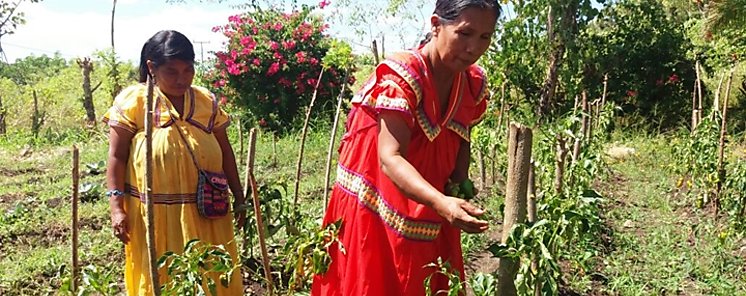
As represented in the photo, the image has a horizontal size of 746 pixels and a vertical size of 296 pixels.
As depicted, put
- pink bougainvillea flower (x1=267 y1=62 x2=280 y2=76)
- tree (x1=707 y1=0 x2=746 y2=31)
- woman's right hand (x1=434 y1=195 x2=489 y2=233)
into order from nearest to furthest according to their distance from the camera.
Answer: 1. woman's right hand (x1=434 y1=195 x2=489 y2=233)
2. tree (x1=707 y1=0 x2=746 y2=31)
3. pink bougainvillea flower (x1=267 y1=62 x2=280 y2=76)

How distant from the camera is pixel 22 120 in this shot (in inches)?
571

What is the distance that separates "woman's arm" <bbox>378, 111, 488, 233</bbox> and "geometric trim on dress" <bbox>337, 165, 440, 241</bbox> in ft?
0.62

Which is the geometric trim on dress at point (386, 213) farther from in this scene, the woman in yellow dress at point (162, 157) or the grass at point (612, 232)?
the woman in yellow dress at point (162, 157)

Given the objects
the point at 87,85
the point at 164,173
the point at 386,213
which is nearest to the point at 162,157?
the point at 164,173

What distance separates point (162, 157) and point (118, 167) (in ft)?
0.50

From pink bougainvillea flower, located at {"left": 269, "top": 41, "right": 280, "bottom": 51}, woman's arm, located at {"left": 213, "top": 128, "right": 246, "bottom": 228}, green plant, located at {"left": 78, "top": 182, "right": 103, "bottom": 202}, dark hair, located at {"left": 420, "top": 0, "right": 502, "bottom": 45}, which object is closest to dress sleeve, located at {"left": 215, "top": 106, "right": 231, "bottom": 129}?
woman's arm, located at {"left": 213, "top": 128, "right": 246, "bottom": 228}

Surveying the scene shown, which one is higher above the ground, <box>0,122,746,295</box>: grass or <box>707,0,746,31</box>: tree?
<box>707,0,746,31</box>: tree

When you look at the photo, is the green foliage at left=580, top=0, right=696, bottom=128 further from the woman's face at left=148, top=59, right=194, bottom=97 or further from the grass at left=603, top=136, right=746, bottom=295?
the woman's face at left=148, top=59, right=194, bottom=97

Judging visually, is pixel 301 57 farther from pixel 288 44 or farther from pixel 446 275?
pixel 446 275

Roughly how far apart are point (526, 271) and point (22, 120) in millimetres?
15115

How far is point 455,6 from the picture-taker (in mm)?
1499

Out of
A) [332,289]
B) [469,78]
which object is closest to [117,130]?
[332,289]

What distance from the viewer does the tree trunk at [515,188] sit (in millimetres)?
1501

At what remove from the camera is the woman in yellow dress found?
229 cm
